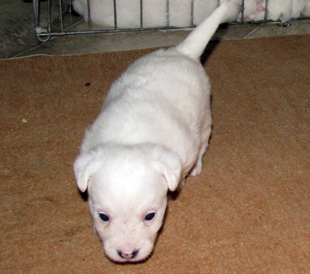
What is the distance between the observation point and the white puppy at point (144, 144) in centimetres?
173

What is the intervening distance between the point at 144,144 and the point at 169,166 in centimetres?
19

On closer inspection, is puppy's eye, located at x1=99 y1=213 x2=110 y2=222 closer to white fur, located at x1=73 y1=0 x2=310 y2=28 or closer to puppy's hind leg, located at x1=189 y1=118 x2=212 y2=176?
puppy's hind leg, located at x1=189 y1=118 x2=212 y2=176

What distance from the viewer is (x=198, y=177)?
2.51 metres

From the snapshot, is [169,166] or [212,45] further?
[212,45]

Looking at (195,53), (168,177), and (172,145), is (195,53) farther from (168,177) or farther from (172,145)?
(168,177)

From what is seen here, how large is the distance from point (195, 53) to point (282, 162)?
2.96ft

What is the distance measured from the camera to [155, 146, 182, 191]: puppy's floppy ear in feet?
5.87

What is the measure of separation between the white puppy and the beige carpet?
25 cm

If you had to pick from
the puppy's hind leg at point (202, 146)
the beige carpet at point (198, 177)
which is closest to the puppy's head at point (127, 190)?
the beige carpet at point (198, 177)

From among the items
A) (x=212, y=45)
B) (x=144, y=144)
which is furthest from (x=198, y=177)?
(x=212, y=45)

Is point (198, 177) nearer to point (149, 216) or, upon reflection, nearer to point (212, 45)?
point (149, 216)

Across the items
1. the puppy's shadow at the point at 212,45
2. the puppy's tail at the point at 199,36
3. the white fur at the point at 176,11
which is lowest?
the puppy's shadow at the point at 212,45

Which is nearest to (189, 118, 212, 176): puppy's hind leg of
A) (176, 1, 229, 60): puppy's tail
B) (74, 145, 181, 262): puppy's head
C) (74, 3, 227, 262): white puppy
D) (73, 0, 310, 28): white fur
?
(74, 3, 227, 262): white puppy

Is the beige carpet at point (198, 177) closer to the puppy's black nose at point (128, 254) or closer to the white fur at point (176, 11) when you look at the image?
the puppy's black nose at point (128, 254)
